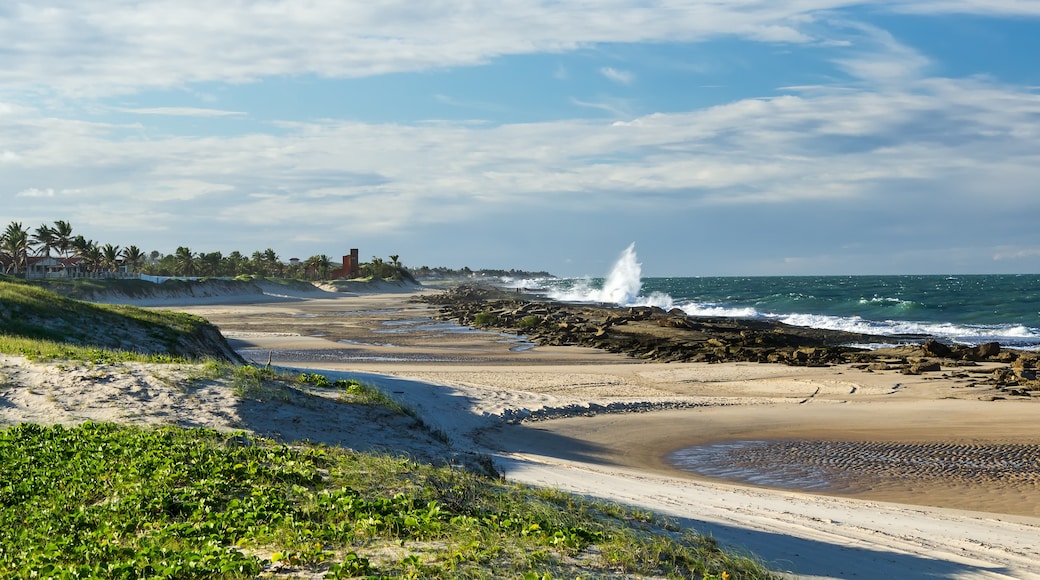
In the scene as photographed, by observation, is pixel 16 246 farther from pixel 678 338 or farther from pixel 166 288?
pixel 678 338

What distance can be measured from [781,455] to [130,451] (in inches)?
512

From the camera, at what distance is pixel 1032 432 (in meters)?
20.6

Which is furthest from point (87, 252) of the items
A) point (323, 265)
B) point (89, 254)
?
point (323, 265)

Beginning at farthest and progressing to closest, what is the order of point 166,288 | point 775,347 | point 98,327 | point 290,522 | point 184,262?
point 184,262 < point 166,288 < point 775,347 < point 98,327 < point 290,522

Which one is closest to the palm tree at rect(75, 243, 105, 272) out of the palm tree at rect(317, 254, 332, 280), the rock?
the palm tree at rect(317, 254, 332, 280)

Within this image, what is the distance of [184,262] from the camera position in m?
139

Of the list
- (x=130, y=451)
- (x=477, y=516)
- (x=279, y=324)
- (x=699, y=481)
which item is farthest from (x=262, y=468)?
(x=279, y=324)

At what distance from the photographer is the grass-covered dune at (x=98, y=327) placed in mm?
22875

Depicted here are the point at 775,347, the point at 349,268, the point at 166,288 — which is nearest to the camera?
the point at 775,347

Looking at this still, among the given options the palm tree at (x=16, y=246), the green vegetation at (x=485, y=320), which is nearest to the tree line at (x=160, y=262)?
the palm tree at (x=16, y=246)

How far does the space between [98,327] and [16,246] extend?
8843 centimetres

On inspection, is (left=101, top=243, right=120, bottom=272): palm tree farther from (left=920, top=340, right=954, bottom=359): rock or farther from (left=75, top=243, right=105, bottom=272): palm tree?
(left=920, top=340, right=954, bottom=359): rock

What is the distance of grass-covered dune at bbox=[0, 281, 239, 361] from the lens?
22875 mm

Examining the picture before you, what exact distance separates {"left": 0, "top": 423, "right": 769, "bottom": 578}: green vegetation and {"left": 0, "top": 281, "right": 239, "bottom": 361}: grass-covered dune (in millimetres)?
11066
